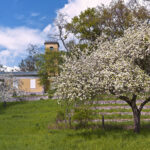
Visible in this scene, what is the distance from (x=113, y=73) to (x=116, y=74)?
0.30m

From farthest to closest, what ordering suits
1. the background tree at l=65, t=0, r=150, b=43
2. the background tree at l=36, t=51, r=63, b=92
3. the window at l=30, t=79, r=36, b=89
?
the window at l=30, t=79, r=36, b=89 → the background tree at l=36, t=51, r=63, b=92 → the background tree at l=65, t=0, r=150, b=43

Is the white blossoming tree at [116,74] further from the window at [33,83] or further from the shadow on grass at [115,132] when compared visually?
the window at [33,83]

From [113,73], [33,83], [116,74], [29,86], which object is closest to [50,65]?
[33,83]

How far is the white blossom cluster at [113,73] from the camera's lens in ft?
38.6

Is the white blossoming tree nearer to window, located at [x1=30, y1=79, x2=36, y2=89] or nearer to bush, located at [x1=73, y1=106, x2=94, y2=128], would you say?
bush, located at [x1=73, y1=106, x2=94, y2=128]

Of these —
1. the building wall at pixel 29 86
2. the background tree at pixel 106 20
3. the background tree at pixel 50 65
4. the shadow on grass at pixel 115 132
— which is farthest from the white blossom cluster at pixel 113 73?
the building wall at pixel 29 86

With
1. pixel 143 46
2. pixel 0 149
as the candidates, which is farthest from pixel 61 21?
pixel 0 149

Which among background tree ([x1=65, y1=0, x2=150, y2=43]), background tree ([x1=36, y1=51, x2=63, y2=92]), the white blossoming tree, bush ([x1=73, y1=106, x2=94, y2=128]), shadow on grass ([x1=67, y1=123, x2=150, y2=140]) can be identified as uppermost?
background tree ([x1=65, y1=0, x2=150, y2=43])

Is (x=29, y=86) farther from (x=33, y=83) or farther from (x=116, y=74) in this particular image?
(x=116, y=74)

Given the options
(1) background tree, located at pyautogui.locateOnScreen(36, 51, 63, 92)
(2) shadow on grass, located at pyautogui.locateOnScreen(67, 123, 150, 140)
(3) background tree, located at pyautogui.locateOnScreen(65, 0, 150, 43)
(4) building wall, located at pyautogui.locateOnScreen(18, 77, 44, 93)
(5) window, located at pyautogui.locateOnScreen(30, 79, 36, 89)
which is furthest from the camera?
(5) window, located at pyautogui.locateOnScreen(30, 79, 36, 89)

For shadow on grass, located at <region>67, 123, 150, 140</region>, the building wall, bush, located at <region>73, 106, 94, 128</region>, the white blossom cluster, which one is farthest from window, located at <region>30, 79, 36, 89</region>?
the white blossom cluster

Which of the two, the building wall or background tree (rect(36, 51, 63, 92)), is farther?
the building wall

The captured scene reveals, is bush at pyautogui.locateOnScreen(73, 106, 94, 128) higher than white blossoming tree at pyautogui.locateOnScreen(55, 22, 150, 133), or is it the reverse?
white blossoming tree at pyautogui.locateOnScreen(55, 22, 150, 133)

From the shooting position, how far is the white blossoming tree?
1180 cm
